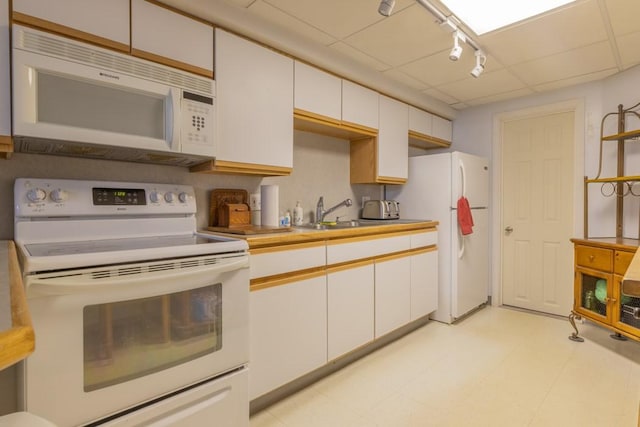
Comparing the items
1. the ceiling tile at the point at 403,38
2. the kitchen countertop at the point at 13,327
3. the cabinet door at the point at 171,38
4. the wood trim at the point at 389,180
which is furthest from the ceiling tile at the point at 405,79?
the kitchen countertop at the point at 13,327

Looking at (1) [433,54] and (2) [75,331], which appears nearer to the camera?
(2) [75,331]

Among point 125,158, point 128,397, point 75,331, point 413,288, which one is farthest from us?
point 413,288

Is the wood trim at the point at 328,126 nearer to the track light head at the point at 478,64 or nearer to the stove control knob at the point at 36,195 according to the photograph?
the track light head at the point at 478,64

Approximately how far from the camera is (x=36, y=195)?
1471 mm

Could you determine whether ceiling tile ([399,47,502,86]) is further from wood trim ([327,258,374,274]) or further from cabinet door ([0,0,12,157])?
cabinet door ([0,0,12,157])

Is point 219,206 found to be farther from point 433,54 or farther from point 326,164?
point 433,54

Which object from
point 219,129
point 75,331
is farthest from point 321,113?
point 75,331

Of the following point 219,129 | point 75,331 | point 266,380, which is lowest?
point 266,380

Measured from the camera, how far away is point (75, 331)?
45.0 inches

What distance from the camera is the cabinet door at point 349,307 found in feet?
7.12

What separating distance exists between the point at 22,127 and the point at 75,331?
78cm

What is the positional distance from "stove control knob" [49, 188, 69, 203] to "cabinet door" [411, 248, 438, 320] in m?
2.40

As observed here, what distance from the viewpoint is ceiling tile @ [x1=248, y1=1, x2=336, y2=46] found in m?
1.92

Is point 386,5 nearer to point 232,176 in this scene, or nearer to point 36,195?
point 232,176
